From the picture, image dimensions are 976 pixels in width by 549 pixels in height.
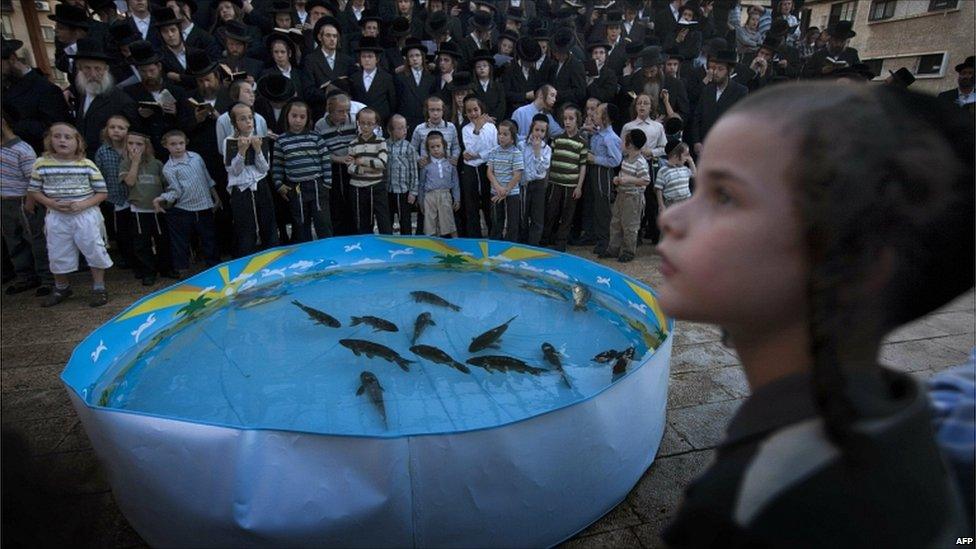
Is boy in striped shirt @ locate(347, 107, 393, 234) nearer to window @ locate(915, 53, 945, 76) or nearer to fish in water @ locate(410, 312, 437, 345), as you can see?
fish in water @ locate(410, 312, 437, 345)

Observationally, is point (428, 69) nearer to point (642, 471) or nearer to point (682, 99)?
point (682, 99)

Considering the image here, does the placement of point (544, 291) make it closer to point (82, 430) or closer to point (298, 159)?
point (298, 159)

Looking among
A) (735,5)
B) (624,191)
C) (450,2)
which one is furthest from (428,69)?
(735,5)

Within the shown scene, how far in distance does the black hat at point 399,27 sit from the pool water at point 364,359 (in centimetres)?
458

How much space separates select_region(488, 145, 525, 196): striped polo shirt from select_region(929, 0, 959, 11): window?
A: 1764cm

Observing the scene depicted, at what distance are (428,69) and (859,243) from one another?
8.14 metres

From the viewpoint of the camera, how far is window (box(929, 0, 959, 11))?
16.3m

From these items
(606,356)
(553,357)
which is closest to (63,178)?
(553,357)

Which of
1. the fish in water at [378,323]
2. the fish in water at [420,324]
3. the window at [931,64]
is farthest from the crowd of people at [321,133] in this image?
the window at [931,64]

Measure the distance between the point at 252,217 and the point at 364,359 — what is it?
10.5ft

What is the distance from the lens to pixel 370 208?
6930 mm

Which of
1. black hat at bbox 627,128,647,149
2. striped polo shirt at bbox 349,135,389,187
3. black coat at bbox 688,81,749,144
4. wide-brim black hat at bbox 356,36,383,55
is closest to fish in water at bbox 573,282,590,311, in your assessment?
black hat at bbox 627,128,647,149

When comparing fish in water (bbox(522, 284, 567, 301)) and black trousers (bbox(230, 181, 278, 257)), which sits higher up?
black trousers (bbox(230, 181, 278, 257))

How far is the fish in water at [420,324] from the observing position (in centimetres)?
461
